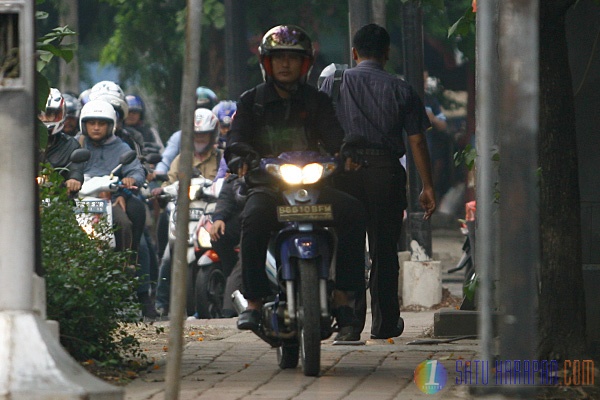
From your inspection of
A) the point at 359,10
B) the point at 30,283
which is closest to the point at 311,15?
the point at 359,10

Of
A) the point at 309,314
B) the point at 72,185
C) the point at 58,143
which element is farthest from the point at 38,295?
the point at 58,143

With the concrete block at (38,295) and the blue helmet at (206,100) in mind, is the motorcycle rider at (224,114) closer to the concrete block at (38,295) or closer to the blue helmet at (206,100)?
the blue helmet at (206,100)

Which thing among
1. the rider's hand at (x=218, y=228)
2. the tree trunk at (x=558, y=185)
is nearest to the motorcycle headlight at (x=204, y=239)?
the rider's hand at (x=218, y=228)

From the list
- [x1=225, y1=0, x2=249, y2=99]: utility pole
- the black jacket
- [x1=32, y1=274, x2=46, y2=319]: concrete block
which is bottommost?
[x1=32, y1=274, x2=46, y2=319]: concrete block

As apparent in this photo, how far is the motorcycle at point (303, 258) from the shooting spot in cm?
785

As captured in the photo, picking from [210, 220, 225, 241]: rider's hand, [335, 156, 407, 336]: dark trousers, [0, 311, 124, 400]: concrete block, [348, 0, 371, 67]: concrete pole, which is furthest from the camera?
[348, 0, 371, 67]: concrete pole

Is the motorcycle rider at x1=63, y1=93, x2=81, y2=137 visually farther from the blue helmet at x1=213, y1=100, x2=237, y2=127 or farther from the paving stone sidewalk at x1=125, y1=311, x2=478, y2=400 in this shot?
the paving stone sidewalk at x1=125, y1=311, x2=478, y2=400

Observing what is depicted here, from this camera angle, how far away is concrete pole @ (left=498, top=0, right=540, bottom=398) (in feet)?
15.0

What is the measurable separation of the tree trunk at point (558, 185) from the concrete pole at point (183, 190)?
259 cm

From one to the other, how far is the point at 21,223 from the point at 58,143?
7078 millimetres

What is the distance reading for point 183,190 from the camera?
5883mm

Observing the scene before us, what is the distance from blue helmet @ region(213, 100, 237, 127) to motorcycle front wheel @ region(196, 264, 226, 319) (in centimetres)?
373

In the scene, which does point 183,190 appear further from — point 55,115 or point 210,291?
point 210,291

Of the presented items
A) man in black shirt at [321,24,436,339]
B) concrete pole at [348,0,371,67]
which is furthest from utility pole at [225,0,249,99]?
man in black shirt at [321,24,436,339]
